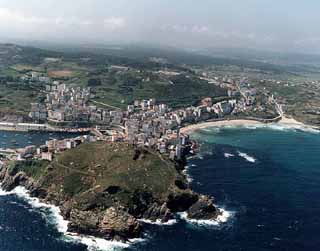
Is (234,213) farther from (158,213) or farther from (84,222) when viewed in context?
(84,222)

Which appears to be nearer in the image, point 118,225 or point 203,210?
point 118,225

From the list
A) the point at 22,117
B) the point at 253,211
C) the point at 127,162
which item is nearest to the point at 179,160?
the point at 127,162

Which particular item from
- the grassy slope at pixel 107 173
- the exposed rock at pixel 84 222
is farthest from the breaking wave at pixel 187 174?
the exposed rock at pixel 84 222

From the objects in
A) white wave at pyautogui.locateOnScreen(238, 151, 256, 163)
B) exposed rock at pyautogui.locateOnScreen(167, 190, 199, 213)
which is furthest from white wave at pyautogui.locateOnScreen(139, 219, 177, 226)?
white wave at pyautogui.locateOnScreen(238, 151, 256, 163)

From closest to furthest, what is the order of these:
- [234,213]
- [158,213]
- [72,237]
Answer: [72,237] → [158,213] → [234,213]

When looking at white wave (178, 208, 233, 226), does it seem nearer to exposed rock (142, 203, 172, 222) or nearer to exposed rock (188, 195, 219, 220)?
exposed rock (188, 195, 219, 220)

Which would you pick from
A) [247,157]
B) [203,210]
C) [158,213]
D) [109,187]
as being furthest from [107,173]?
[247,157]

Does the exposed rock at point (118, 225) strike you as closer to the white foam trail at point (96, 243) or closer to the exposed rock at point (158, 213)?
the white foam trail at point (96, 243)

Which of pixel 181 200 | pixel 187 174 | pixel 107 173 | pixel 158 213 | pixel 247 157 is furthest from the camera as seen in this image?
pixel 247 157

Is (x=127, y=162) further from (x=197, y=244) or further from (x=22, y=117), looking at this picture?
(x=22, y=117)
